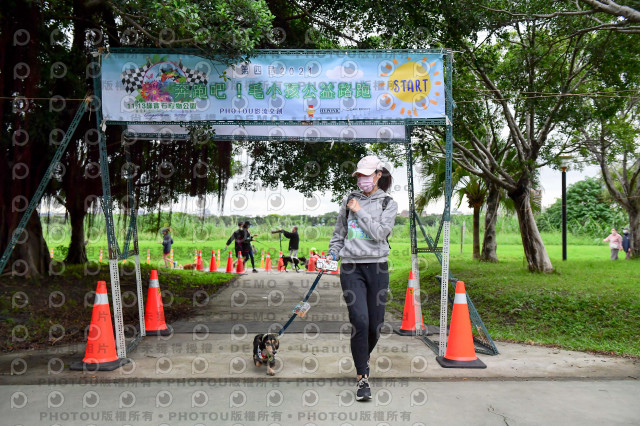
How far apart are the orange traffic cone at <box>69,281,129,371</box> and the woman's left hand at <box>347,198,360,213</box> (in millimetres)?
2671

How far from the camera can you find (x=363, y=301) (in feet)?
15.0

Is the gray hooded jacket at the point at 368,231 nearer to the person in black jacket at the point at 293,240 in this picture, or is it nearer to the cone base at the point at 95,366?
the cone base at the point at 95,366

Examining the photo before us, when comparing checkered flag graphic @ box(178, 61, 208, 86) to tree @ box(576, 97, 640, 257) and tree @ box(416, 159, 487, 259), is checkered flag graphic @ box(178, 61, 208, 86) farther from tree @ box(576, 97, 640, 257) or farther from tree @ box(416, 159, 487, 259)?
tree @ box(416, 159, 487, 259)

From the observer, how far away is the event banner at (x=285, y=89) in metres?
5.85

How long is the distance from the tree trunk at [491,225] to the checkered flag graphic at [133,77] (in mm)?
15955

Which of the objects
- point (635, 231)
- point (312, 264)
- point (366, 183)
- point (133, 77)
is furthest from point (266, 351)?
point (635, 231)

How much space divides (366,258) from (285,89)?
2.27 metres

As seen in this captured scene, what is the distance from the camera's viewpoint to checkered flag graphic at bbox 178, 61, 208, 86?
5.91 metres

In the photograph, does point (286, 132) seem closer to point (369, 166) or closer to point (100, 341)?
point (369, 166)

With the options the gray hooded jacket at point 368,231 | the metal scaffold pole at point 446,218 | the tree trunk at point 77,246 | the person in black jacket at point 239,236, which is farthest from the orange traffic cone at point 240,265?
the gray hooded jacket at point 368,231

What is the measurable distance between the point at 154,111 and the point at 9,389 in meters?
2.98

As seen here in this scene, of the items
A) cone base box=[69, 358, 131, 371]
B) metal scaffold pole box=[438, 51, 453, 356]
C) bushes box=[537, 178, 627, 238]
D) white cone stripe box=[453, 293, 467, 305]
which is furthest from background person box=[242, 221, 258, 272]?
bushes box=[537, 178, 627, 238]

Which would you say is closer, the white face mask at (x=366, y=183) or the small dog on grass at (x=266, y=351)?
the white face mask at (x=366, y=183)

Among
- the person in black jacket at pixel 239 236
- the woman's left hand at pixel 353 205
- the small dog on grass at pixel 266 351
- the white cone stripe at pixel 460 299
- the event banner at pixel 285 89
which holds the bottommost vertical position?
the small dog on grass at pixel 266 351
